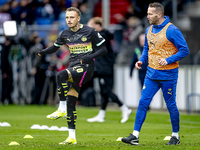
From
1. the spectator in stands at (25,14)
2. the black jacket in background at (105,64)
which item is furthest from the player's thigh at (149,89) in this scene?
the spectator in stands at (25,14)

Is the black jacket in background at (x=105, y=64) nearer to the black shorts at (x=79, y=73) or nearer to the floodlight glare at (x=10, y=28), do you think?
the black shorts at (x=79, y=73)

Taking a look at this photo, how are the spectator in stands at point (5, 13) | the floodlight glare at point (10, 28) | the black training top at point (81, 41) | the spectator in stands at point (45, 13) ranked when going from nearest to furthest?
1. the black training top at point (81, 41)
2. the floodlight glare at point (10, 28)
3. the spectator in stands at point (5, 13)
4. the spectator in stands at point (45, 13)

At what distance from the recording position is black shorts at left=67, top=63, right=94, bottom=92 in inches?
271

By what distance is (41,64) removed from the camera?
1662 centimetres

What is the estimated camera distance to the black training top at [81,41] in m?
7.12

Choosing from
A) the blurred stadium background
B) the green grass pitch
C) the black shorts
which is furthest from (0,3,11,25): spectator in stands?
the black shorts

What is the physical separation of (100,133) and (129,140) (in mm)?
2049

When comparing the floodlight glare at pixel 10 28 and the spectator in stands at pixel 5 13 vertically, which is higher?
the spectator in stands at pixel 5 13

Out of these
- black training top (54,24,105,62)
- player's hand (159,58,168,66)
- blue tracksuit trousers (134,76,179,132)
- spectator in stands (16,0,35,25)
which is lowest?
blue tracksuit trousers (134,76,179,132)

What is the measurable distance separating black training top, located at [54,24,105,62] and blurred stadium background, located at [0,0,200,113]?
7.48 metres

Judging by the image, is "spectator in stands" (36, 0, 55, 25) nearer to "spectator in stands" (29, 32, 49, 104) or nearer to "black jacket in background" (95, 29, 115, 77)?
"spectator in stands" (29, 32, 49, 104)

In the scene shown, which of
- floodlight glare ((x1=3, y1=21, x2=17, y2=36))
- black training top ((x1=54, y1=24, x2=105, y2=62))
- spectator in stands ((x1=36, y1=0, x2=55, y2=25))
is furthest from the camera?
spectator in stands ((x1=36, y1=0, x2=55, y2=25))

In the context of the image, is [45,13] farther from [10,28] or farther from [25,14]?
[10,28]

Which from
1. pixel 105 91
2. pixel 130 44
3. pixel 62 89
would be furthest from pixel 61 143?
pixel 130 44
